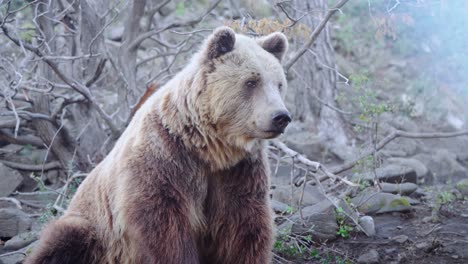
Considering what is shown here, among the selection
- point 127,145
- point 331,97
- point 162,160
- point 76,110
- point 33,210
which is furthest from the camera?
point 331,97

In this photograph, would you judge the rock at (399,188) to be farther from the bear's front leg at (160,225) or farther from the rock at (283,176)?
the bear's front leg at (160,225)

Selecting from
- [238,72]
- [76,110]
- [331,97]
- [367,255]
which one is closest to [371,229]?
[367,255]

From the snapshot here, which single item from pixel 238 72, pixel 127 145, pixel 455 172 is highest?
pixel 238 72

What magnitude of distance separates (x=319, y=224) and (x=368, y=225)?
1.63 feet

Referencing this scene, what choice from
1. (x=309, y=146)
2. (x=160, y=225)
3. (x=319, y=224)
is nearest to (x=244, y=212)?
(x=160, y=225)

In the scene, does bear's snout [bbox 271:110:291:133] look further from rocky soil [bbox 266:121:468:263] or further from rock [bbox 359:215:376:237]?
rock [bbox 359:215:376:237]

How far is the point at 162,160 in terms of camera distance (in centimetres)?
404

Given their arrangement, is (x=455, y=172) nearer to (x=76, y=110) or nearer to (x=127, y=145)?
(x=76, y=110)

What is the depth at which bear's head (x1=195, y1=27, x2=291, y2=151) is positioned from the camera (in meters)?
4.02

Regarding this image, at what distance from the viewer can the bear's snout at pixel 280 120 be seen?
3842mm

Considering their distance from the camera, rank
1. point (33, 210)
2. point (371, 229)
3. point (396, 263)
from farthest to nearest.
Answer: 1. point (33, 210)
2. point (371, 229)
3. point (396, 263)

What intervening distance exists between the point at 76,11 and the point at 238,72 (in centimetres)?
447

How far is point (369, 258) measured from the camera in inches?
206

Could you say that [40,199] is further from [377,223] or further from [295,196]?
[377,223]
